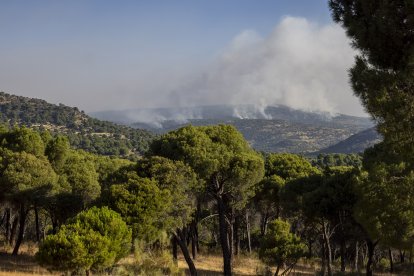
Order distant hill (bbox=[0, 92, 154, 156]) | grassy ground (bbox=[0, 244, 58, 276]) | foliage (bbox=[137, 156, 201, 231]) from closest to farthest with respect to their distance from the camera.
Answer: grassy ground (bbox=[0, 244, 58, 276]) < foliage (bbox=[137, 156, 201, 231]) < distant hill (bbox=[0, 92, 154, 156])

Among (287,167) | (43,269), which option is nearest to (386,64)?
(43,269)

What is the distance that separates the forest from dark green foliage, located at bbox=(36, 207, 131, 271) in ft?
0.13

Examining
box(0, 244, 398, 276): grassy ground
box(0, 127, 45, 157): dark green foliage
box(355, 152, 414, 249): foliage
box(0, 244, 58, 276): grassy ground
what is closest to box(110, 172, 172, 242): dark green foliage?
box(0, 244, 398, 276): grassy ground

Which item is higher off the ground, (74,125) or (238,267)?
(74,125)

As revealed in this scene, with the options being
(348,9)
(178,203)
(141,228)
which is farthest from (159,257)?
(348,9)

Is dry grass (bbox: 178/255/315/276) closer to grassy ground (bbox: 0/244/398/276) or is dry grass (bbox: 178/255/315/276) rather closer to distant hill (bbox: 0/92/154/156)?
grassy ground (bbox: 0/244/398/276)

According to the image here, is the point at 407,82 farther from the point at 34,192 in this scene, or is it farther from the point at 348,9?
the point at 34,192

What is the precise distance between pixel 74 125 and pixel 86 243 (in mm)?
113174

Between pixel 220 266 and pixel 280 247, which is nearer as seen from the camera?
pixel 280 247

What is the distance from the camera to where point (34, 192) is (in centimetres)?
2462

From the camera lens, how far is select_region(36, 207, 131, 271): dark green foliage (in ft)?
47.2

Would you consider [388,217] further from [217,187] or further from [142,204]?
[142,204]

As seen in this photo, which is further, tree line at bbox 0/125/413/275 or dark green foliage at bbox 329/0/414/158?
tree line at bbox 0/125/413/275

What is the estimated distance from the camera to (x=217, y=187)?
24.6 metres
